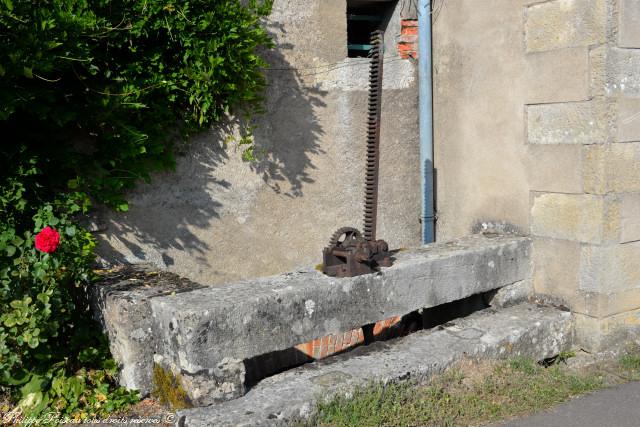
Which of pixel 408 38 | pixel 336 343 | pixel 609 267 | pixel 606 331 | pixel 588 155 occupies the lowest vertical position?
pixel 336 343

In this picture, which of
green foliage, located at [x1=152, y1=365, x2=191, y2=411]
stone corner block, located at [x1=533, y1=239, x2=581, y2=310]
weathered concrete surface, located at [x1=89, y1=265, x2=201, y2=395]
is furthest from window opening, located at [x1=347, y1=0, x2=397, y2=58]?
green foliage, located at [x1=152, y1=365, x2=191, y2=411]

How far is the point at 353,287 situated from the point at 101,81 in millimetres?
1905

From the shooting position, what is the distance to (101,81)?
3.84 metres

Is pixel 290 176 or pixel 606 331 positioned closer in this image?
pixel 606 331

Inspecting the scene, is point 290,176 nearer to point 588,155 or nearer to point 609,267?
point 588,155

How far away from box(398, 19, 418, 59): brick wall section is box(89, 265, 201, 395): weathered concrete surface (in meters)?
2.70

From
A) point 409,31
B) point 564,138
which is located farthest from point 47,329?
point 409,31

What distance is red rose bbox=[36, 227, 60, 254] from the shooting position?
318cm

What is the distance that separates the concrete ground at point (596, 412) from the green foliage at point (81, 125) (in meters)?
2.17

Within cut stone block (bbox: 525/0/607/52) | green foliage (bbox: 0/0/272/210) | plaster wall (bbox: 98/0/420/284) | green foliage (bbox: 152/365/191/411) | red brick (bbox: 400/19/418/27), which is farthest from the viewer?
red brick (bbox: 400/19/418/27)

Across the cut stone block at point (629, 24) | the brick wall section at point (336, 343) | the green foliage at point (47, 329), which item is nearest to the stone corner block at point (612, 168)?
the cut stone block at point (629, 24)

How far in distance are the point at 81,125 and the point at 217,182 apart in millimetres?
1001

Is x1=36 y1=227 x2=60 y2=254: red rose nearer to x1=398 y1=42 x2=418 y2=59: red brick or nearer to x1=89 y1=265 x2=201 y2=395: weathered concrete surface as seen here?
x1=89 y1=265 x2=201 y2=395: weathered concrete surface

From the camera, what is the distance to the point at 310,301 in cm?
342
